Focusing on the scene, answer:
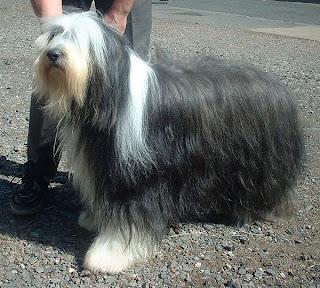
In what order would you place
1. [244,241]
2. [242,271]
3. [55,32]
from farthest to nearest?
1. [244,241]
2. [242,271]
3. [55,32]

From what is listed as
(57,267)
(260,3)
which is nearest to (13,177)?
(57,267)

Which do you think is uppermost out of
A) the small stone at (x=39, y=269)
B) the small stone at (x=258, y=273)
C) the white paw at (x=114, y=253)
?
the white paw at (x=114, y=253)

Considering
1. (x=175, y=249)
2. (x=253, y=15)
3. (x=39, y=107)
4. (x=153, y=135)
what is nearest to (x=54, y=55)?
(x=153, y=135)

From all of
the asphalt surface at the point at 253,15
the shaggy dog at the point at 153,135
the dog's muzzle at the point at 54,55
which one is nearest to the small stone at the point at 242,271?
the shaggy dog at the point at 153,135

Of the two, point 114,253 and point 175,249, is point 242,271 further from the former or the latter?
point 114,253

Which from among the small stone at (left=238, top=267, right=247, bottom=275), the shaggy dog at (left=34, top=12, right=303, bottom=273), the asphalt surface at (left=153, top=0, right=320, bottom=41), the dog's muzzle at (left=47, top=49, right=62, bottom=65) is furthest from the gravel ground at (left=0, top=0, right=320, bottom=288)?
the asphalt surface at (left=153, top=0, right=320, bottom=41)

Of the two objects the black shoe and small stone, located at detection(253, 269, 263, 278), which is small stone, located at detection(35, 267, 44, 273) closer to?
the black shoe

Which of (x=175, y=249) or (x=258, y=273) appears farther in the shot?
(x=175, y=249)

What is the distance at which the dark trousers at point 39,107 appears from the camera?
3.56m

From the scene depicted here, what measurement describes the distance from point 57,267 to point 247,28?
10286 millimetres

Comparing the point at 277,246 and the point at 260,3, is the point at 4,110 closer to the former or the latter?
the point at 277,246

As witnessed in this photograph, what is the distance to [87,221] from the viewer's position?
3.51 metres

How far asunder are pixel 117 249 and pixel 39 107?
1.04 m

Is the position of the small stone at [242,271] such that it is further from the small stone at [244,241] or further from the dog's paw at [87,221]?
the dog's paw at [87,221]
